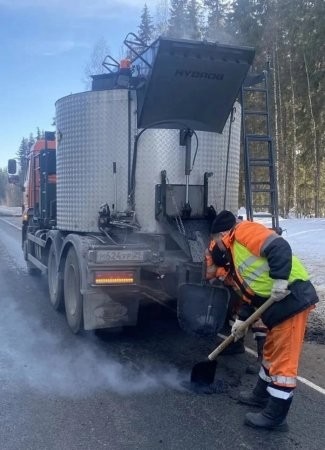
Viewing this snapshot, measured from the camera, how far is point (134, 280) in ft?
17.0

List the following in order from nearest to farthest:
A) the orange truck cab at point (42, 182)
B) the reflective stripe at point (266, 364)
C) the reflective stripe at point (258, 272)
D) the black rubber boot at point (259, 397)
Result: the reflective stripe at point (258, 272)
the reflective stripe at point (266, 364)
the black rubber boot at point (259, 397)
the orange truck cab at point (42, 182)

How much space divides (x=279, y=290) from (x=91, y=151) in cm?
338

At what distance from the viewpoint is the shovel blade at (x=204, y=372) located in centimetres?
410

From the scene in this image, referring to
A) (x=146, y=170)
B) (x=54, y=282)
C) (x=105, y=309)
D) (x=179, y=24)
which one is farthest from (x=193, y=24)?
(x=105, y=309)

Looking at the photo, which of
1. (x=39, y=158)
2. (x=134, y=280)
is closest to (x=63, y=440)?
(x=134, y=280)

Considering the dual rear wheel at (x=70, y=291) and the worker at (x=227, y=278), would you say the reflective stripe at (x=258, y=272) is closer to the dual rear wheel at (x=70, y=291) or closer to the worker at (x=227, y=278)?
the worker at (x=227, y=278)

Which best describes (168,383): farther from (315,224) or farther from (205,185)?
(315,224)

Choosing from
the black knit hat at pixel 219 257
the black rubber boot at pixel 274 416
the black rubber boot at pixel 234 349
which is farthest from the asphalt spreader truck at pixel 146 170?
the black rubber boot at pixel 274 416

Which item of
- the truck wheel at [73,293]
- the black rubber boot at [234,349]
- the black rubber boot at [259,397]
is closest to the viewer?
the black rubber boot at [259,397]

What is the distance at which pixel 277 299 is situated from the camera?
345cm

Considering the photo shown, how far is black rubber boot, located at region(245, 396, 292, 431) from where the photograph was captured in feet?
11.4

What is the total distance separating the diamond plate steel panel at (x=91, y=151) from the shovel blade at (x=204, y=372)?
2.33 metres

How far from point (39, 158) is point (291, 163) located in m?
17.4

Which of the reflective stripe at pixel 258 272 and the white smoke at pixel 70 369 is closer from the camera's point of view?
the reflective stripe at pixel 258 272
